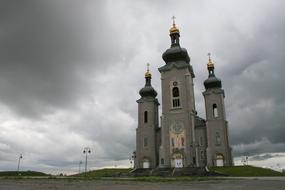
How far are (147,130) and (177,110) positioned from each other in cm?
995

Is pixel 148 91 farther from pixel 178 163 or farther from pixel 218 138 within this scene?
pixel 178 163

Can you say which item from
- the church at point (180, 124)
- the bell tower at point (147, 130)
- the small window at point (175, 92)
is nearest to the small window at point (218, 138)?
the church at point (180, 124)

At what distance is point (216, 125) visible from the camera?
62.3 meters

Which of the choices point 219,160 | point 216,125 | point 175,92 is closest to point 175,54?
point 175,92

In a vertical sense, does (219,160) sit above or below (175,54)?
below

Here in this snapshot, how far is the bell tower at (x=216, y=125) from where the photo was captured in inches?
2345

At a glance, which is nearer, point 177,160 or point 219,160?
point 177,160

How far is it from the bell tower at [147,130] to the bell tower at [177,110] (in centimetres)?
571

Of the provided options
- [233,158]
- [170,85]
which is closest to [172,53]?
[170,85]

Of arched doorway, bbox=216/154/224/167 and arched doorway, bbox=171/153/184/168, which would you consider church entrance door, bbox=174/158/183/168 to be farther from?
arched doorway, bbox=216/154/224/167

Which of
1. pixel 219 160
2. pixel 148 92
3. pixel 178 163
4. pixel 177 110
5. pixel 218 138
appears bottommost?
pixel 178 163

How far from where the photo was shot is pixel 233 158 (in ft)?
201

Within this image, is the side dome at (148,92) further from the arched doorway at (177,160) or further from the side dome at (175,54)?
the arched doorway at (177,160)

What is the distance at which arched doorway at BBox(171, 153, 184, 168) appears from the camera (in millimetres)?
57972
